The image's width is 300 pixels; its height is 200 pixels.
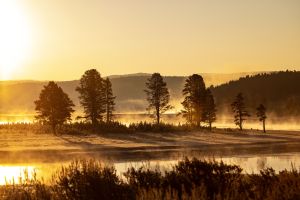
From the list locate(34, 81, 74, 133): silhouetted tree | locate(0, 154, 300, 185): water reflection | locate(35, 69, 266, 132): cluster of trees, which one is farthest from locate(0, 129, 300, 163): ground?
locate(35, 69, 266, 132): cluster of trees

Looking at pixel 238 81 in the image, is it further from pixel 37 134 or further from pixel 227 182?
pixel 227 182

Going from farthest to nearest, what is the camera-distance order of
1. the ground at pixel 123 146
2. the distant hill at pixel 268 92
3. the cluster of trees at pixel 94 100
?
the distant hill at pixel 268 92, the cluster of trees at pixel 94 100, the ground at pixel 123 146

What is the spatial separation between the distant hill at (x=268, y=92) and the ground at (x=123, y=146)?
7507 cm

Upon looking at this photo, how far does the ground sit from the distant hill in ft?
246

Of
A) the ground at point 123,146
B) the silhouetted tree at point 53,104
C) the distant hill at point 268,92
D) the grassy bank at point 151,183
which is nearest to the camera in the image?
the grassy bank at point 151,183

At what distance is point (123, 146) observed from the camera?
42.5 metres

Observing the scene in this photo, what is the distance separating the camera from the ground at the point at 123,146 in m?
37.3

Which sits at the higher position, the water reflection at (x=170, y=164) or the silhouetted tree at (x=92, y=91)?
the silhouetted tree at (x=92, y=91)

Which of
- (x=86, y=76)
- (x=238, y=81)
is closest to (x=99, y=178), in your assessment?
(x=86, y=76)

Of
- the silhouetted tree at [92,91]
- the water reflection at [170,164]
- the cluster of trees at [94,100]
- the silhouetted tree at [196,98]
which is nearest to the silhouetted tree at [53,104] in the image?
the cluster of trees at [94,100]

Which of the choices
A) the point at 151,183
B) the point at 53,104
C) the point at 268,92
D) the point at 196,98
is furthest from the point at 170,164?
the point at 268,92

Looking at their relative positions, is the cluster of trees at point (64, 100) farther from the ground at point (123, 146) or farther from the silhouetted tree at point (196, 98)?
the silhouetted tree at point (196, 98)

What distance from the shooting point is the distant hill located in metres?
133

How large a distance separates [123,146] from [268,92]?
11258cm
